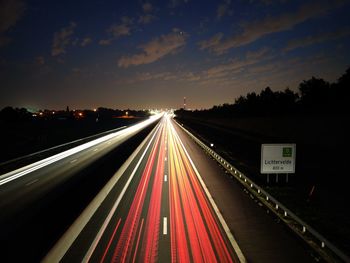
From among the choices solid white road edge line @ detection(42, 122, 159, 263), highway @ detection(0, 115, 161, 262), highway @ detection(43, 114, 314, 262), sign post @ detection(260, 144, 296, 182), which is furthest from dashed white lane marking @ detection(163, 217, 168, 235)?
sign post @ detection(260, 144, 296, 182)

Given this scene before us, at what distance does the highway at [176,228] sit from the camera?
32.6 ft

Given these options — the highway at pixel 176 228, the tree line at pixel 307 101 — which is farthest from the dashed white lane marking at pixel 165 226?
the tree line at pixel 307 101

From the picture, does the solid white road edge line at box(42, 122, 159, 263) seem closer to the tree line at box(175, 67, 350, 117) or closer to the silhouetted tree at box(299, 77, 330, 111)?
the tree line at box(175, 67, 350, 117)

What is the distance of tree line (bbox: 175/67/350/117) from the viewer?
240 ft

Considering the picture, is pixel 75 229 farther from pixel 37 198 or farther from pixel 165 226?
pixel 37 198

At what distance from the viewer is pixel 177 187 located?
18188mm

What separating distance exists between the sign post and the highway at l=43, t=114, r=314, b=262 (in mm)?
2812

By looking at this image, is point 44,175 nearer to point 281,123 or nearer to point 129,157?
point 129,157

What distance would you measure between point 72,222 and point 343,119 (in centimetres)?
4822

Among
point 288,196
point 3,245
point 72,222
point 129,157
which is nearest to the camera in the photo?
point 3,245

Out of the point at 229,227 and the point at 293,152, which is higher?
the point at 293,152

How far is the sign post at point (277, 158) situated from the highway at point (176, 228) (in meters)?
2.81

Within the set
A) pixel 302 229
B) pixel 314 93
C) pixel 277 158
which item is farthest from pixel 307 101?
pixel 302 229

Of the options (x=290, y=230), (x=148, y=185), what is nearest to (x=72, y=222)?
(x=148, y=185)
